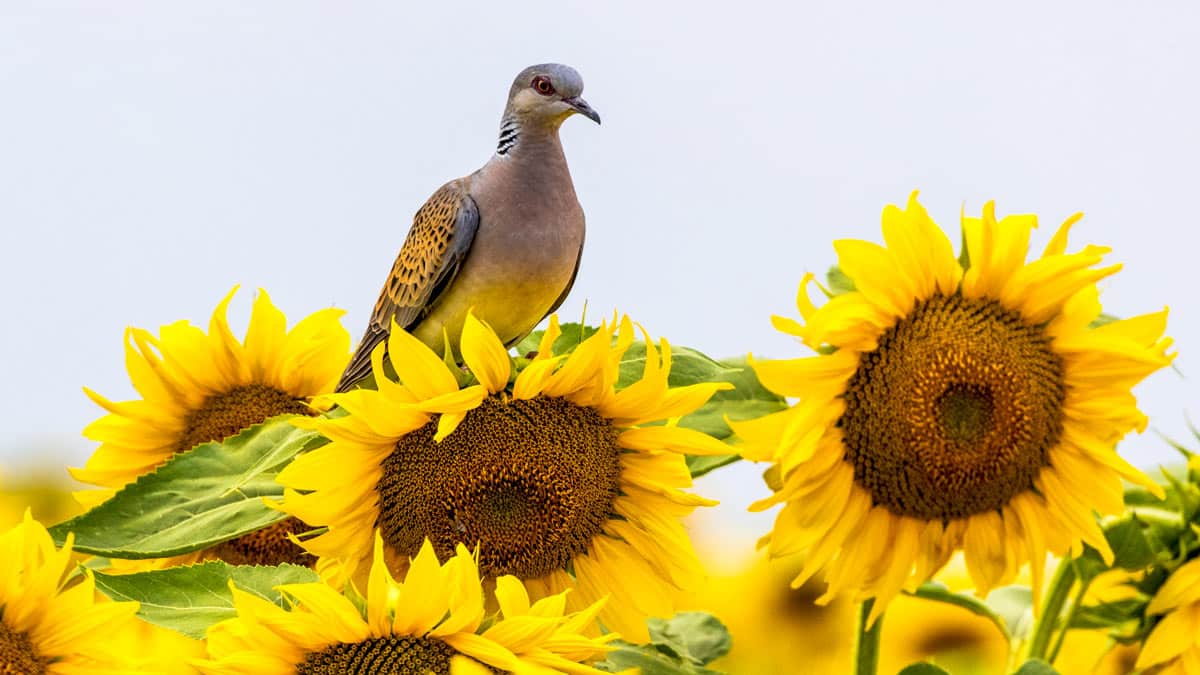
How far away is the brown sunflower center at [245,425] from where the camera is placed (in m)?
1.73

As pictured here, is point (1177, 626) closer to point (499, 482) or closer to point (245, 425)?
point (499, 482)

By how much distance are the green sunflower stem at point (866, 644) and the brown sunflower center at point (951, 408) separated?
12 cm

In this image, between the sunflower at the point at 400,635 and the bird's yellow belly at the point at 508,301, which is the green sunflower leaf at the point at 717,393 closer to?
the bird's yellow belly at the point at 508,301

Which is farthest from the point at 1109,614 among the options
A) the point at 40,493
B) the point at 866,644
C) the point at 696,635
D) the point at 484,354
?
the point at 40,493

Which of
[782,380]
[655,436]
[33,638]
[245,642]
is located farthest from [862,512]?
[33,638]

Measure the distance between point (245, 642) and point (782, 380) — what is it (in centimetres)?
58

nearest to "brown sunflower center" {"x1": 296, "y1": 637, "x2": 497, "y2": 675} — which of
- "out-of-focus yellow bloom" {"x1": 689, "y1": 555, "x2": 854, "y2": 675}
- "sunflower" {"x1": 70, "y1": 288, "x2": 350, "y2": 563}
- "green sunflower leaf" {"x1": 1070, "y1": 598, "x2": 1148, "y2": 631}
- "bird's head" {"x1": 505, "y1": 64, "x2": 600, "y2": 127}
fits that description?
"sunflower" {"x1": 70, "y1": 288, "x2": 350, "y2": 563}

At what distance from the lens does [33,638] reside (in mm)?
1408

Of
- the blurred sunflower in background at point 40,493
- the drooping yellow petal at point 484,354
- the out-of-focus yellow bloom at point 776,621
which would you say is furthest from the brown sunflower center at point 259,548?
the blurred sunflower in background at point 40,493

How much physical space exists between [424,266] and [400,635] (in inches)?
20.5

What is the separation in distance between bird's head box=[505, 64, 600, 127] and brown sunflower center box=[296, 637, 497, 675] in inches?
26.2

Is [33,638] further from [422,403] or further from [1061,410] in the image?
[1061,410]

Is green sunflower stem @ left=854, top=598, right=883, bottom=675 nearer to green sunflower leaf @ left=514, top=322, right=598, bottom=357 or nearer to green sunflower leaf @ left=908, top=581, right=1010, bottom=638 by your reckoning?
green sunflower leaf @ left=908, top=581, right=1010, bottom=638

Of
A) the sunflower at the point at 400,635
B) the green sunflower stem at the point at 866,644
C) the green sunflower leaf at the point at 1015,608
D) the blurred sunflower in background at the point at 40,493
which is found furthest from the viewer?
the blurred sunflower in background at the point at 40,493
